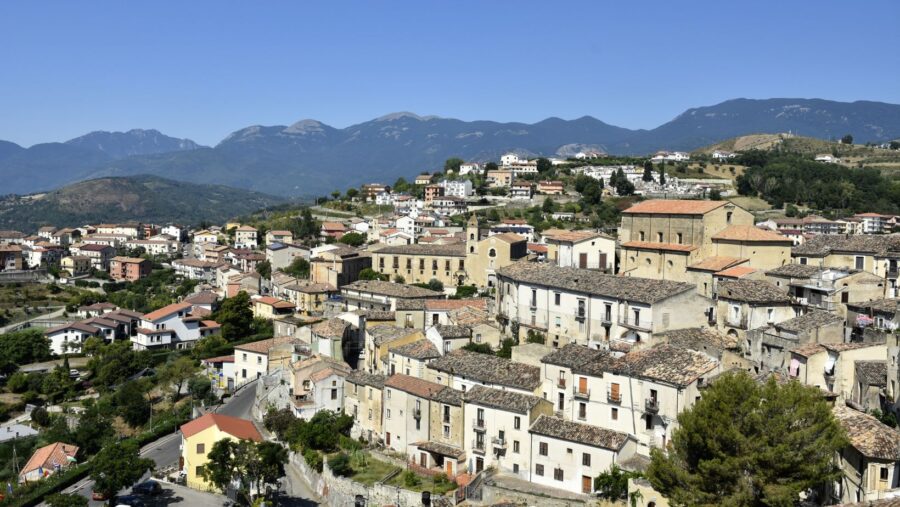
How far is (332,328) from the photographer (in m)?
43.8

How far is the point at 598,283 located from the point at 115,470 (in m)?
23.3

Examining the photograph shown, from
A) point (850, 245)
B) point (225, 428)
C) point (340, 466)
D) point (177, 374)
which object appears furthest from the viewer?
point (177, 374)

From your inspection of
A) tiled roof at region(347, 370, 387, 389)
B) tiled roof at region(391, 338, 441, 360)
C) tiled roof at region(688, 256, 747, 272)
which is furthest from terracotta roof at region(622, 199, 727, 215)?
tiled roof at region(347, 370, 387, 389)

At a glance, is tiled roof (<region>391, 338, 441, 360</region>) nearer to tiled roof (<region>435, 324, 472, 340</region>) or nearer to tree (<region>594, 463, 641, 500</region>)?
tiled roof (<region>435, 324, 472, 340</region>)

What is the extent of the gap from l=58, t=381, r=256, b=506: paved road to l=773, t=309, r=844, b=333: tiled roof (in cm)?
2462

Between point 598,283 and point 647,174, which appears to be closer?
point 598,283

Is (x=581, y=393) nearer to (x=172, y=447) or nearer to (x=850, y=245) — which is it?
(x=850, y=245)

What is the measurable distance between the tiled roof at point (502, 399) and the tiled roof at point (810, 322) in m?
10.2

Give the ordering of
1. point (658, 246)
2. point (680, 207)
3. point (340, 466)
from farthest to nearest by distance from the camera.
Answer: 1. point (680, 207)
2. point (658, 246)
3. point (340, 466)

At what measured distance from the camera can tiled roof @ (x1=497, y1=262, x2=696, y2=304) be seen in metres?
34.7

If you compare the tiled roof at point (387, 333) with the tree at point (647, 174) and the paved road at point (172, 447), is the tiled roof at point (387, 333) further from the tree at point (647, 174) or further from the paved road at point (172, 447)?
the tree at point (647, 174)

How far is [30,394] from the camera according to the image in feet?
191

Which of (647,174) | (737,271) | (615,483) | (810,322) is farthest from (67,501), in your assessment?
(647,174)

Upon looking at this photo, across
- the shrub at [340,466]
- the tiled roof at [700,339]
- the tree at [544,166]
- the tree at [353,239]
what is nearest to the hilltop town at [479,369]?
the shrub at [340,466]
